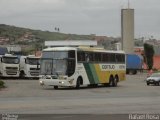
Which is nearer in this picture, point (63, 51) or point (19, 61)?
point (63, 51)

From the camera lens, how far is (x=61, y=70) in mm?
41594

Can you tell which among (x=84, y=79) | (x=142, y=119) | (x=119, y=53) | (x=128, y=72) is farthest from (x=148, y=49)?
(x=142, y=119)

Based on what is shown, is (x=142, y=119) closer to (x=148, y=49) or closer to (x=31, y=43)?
(x=148, y=49)

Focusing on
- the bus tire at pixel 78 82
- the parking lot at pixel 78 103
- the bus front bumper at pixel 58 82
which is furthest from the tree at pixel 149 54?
the parking lot at pixel 78 103

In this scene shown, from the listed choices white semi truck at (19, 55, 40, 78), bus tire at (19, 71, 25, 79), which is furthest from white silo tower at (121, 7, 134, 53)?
white semi truck at (19, 55, 40, 78)

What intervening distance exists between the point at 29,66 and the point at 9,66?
2.33m

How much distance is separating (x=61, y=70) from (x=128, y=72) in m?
56.9

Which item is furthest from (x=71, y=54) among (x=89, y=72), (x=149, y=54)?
(x=149, y=54)

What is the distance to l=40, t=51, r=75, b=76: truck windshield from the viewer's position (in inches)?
1638

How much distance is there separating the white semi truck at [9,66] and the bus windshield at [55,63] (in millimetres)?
18241

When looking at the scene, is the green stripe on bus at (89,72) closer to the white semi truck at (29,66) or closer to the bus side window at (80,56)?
the bus side window at (80,56)

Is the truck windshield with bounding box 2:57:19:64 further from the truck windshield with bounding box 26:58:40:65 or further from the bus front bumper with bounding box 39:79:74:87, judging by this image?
the bus front bumper with bounding box 39:79:74:87

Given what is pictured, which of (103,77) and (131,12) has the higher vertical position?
(131,12)

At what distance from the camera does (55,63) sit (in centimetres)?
4184
